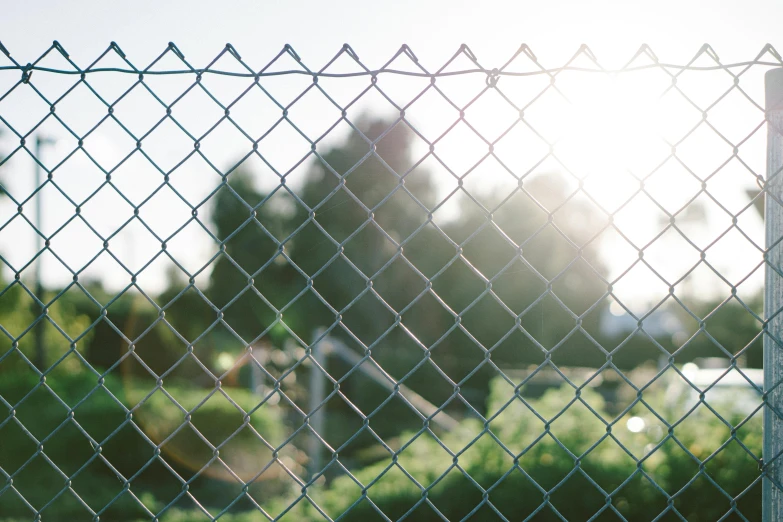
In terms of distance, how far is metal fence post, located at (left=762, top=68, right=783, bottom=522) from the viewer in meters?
1.39

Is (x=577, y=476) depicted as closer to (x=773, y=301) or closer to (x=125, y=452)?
(x=773, y=301)

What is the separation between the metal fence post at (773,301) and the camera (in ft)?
4.58

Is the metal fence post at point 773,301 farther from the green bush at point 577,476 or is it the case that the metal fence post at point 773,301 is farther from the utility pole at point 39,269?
the utility pole at point 39,269

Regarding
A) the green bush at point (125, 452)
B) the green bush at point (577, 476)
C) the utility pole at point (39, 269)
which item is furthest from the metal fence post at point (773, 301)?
the utility pole at point (39, 269)

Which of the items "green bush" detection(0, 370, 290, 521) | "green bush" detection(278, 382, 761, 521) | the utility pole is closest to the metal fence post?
"green bush" detection(278, 382, 761, 521)

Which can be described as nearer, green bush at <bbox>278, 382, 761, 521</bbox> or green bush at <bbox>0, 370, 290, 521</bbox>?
green bush at <bbox>278, 382, 761, 521</bbox>

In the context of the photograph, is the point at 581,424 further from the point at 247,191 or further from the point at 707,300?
the point at 707,300

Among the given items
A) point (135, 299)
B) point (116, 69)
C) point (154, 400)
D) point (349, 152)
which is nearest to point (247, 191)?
point (135, 299)

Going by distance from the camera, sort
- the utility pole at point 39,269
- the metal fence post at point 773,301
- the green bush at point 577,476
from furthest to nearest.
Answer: the utility pole at point 39,269 → the green bush at point 577,476 → the metal fence post at point 773,301

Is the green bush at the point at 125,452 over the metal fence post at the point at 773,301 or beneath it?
beneath

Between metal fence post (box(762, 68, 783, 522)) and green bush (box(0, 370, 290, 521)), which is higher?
metal fence post (box(762, 68, 783, 522))

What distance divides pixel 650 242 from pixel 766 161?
0.35 meters

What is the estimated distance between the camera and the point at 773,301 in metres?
1.42

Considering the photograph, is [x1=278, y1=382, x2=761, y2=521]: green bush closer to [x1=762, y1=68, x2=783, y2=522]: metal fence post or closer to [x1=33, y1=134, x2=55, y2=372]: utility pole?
[x1=762, y1=68, x2=783, y2=522]: metal fence post
